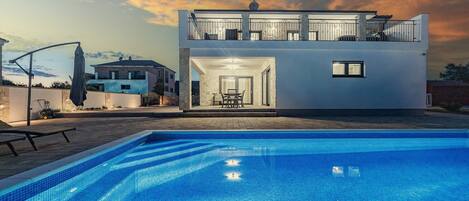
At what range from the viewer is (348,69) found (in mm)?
14219

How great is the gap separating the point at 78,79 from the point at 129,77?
4079 cm

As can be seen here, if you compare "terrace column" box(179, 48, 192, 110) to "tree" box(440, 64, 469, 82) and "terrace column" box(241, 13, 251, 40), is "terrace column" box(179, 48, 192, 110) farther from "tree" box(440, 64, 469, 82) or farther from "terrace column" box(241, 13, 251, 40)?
"tree" box(440, 64, 469, 82)

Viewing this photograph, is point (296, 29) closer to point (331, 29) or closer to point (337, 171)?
point (331, 29)

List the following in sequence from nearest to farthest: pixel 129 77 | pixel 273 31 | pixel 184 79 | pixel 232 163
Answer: pixel 232 163
pixel 184 79
pixel 273 31
pixel 129 77

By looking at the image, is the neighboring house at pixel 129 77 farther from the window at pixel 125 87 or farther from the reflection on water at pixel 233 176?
the reflection on water at pixel 233 176

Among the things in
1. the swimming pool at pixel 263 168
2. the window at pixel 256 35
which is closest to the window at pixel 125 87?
the window at pixel 256 35

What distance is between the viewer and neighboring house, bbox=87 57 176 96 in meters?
44.7

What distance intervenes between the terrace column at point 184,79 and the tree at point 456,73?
5216cm

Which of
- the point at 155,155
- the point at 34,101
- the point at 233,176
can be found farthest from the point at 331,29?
the point at 34,101

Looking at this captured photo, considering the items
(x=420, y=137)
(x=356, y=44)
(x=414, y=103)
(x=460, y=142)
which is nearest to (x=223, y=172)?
(x=420, y=137)

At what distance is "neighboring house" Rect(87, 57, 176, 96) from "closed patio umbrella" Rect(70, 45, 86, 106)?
37.2m

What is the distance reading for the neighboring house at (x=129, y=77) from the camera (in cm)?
4469

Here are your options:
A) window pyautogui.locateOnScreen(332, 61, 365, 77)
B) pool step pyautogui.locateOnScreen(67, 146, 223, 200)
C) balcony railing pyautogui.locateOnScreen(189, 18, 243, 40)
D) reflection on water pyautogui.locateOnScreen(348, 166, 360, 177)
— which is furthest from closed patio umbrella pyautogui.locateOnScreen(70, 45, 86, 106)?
window pyautogui.locateOnScreen(332, 61, 365, 77)

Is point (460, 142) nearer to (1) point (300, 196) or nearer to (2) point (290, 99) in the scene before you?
(1) point (300, 196)
